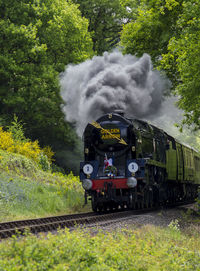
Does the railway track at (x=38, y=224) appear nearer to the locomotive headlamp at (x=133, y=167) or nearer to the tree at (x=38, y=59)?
the locomotive headlamp at (x=133, y=167)

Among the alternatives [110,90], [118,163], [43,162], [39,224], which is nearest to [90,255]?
[39,224]

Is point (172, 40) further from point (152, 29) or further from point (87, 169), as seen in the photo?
point (87, 169)

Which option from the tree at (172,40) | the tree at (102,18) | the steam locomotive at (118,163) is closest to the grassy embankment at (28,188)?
Answer: the steam locomotive at (118,163)

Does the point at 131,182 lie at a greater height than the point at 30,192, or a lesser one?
greater

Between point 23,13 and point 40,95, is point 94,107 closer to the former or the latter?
point 40,95

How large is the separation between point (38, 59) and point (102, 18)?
12877 mm

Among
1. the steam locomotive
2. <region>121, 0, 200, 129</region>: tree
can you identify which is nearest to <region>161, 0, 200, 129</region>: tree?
<region>121, 0, 200, 129</region>: tree

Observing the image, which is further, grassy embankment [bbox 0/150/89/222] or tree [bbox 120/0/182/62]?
tree [bbox 120/0/182/62]

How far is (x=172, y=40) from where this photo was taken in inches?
720

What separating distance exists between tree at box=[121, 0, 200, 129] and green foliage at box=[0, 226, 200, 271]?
9005 millimetres

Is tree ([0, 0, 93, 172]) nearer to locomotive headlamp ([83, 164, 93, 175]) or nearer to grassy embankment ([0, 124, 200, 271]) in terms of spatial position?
locomotive headlamp ([83, 164, 93, 175])

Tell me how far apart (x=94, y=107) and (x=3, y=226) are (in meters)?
7.61

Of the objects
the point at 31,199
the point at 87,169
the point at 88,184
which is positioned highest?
the point at 87,169

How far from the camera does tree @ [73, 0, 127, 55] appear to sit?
1435 inches
